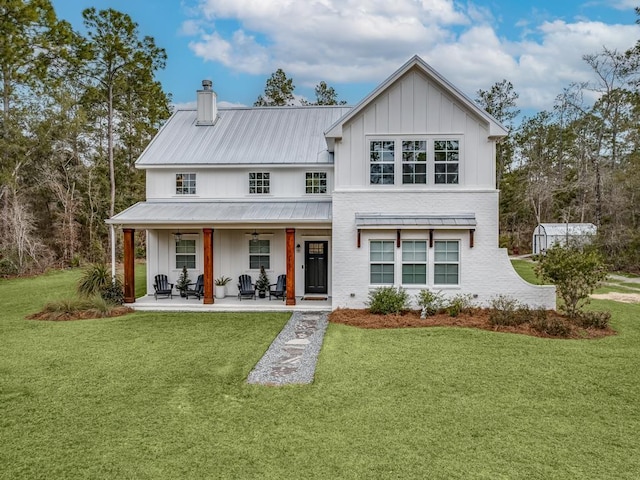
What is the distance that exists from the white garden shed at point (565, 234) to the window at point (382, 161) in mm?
17739

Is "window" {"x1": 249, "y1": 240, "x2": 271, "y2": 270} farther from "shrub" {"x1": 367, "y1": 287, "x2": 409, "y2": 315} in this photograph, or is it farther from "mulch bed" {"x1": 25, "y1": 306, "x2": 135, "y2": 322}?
"mulch bed" {"x1": 25, "y1": 306, "x2": 135, "y2": 322}

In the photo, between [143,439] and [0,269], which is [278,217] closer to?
[143,439]

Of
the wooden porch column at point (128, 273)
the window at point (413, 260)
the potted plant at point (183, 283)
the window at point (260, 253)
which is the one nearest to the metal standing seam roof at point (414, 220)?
the window at point (413, 260)

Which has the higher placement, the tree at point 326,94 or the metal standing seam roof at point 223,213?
the tree at point 326,94

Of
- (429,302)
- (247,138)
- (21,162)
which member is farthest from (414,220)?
(21,162)

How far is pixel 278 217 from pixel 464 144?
653 cm

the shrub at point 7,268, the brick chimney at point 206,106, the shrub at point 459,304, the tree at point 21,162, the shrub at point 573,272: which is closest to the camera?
the shrub at point 573,272

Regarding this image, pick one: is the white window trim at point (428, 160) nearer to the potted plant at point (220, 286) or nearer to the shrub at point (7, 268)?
the potted plant at point (220, 286)

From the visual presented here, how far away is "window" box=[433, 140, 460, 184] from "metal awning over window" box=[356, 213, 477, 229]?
124 cm

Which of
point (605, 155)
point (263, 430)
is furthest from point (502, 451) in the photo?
point (605, 155)

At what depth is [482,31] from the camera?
2266 centimetres

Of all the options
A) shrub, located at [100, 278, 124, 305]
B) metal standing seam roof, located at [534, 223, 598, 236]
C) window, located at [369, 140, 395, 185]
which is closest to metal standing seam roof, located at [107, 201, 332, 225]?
window, located at [369, 140, 395, 185]

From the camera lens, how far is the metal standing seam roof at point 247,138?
54.0 feet

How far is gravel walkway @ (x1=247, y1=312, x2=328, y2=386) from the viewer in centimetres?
782
